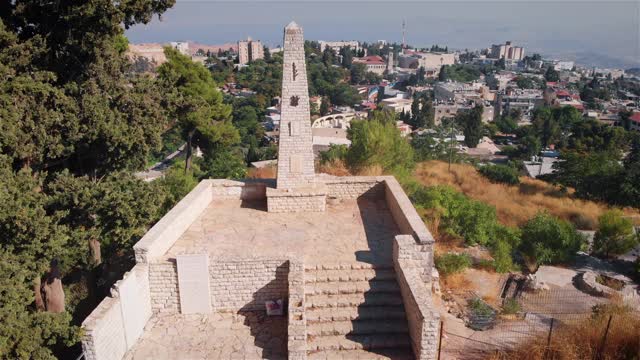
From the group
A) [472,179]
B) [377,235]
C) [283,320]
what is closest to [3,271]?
[283,320]

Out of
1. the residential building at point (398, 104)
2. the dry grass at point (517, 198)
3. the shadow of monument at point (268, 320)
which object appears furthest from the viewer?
the residential building at point (398, 104)

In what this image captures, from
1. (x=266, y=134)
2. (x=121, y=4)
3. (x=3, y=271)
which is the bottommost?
(x=266, y=134)

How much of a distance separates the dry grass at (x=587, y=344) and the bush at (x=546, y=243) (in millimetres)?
5401

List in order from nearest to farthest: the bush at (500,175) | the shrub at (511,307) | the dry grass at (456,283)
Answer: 1. the shrub at (511,307)
2. the dry grass at (456,283)
3. the bush at (500,175)

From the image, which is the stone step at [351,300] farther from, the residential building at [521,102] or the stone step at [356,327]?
the residential building at [521,102]

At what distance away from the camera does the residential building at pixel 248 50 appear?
473 feet

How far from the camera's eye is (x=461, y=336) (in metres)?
7.70

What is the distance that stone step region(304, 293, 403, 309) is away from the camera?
24.9ft

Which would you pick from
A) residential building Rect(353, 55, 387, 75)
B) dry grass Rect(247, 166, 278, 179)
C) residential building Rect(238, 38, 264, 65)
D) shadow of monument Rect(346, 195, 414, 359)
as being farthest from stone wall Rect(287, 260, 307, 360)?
residential building Rect(353, 55, 387, 75)

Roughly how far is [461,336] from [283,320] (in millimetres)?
3159

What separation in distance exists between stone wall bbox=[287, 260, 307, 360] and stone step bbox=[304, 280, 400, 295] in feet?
1.16

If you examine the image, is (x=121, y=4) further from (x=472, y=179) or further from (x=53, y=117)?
(x=472, y=179)

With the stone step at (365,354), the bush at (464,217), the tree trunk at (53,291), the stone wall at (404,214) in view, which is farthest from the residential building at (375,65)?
the stone step at (365,354)

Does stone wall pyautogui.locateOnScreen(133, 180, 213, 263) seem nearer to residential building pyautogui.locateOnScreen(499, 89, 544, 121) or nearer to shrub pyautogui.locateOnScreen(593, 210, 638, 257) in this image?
shrub pyautogui.locateOnScreen(593, 210, 638, 257)
